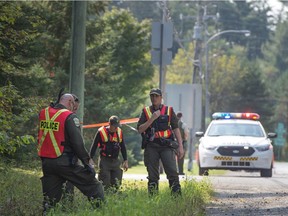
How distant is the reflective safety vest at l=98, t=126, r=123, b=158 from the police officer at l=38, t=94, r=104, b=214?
15.2 feet

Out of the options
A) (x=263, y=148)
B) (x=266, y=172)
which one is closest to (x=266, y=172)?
(x=266, y=172)

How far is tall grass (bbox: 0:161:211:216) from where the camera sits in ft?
39.1

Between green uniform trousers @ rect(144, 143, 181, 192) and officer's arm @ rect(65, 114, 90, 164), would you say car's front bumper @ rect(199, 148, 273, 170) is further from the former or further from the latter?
officer's arm @ rect(65, 114, 90, 164)

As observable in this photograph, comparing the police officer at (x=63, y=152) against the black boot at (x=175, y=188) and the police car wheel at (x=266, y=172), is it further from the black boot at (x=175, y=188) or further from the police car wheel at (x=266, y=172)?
the police car wheel at (x=266, y=172)

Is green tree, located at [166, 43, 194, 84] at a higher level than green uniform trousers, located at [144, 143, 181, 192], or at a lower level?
higher

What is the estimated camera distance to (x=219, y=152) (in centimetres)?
2616

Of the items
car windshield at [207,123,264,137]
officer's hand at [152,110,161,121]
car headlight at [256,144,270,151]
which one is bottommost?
car headlight at [256,144,270,151]

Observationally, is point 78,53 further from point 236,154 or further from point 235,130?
point 235,130

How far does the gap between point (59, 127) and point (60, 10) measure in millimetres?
19983

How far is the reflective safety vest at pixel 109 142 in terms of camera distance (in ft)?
56.1

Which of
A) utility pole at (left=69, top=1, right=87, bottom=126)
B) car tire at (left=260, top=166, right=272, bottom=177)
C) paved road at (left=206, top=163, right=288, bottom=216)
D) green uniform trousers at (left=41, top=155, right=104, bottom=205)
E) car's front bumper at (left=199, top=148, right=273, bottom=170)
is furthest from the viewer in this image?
car tire at (left=260, top=166, right=272, bottom=177)

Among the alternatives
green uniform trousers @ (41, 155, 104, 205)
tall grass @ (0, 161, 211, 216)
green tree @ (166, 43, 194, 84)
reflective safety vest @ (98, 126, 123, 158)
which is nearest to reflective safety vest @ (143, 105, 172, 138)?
tall grass @ (0, 161, 211, 216)

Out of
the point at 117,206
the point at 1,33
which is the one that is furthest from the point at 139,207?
the point at 1,33

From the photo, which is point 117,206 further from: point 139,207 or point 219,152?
point 219,152
